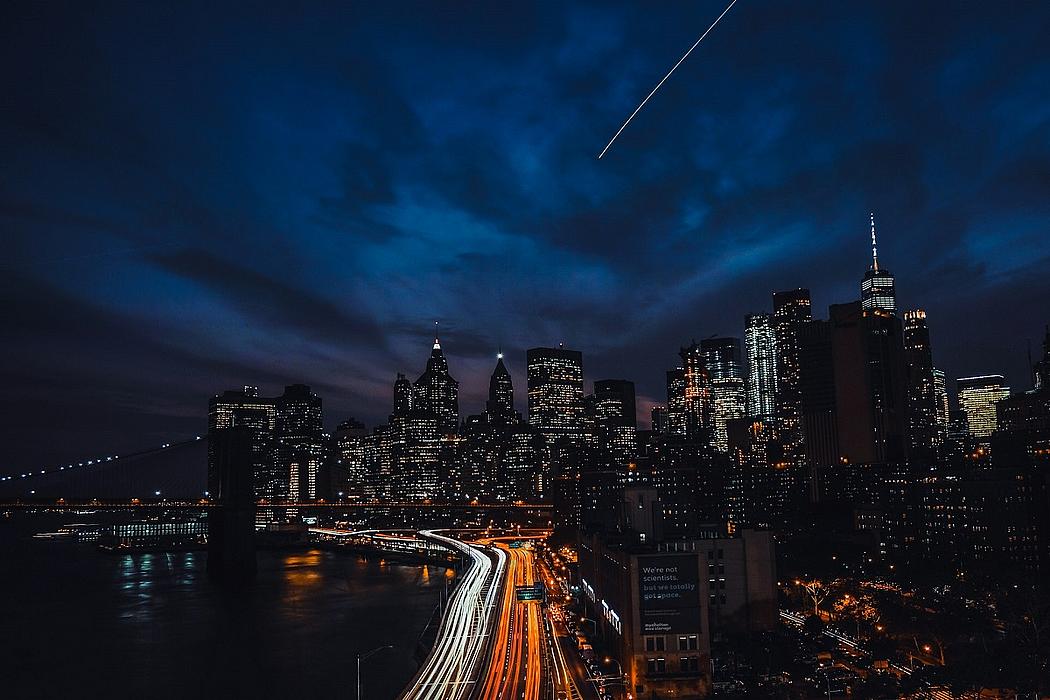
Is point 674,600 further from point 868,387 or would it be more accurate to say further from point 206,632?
point 868,387

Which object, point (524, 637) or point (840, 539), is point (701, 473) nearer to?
point (840, 539)

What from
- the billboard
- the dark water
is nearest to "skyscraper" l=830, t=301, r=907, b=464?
the dark water

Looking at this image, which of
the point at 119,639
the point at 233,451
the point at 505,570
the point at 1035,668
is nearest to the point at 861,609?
the point at 1035,668

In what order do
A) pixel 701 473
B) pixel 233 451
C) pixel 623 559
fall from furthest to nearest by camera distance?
pixel 701 473 → pixel 233 451 → pixel 623 559

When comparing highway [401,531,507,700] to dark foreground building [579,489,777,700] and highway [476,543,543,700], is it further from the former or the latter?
dark foreground building [579,489,777,700]

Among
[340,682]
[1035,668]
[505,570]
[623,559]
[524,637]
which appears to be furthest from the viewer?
[505,570]

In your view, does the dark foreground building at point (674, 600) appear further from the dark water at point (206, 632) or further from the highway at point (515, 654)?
the dark water at point (206, 632)

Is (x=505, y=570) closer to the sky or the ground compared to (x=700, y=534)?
closer to the ground
